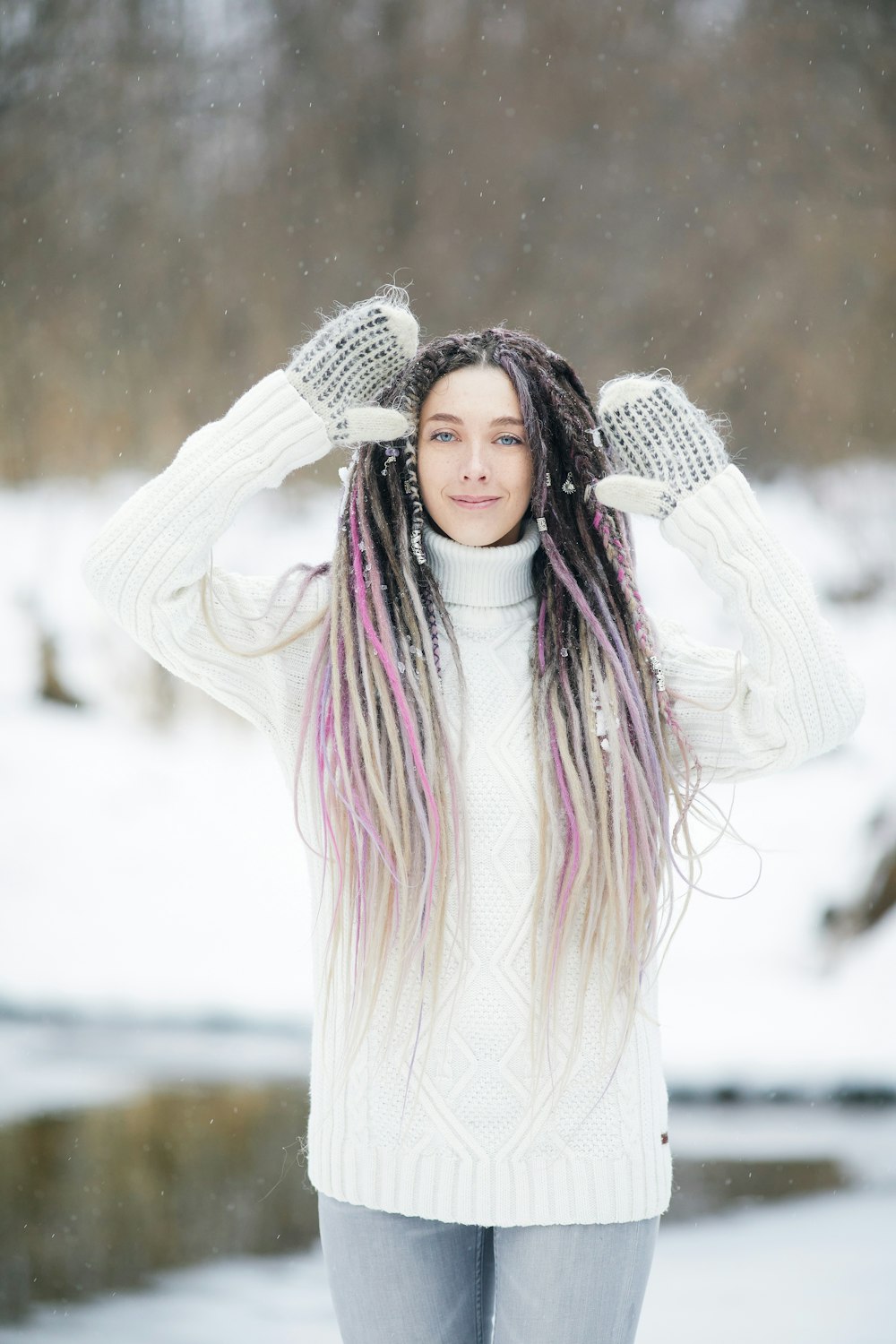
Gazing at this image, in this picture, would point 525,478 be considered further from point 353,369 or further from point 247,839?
point 247,839

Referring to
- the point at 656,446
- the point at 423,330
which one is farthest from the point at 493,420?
the point at 423,330

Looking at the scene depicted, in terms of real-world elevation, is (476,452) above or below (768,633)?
above

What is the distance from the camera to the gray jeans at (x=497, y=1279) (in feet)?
3.18

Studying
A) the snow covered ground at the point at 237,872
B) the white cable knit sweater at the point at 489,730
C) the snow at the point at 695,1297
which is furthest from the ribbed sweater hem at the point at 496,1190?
the snow covered ground at the point at 237,872

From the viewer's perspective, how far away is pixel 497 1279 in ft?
3.30

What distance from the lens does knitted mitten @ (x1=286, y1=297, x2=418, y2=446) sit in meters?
1.04

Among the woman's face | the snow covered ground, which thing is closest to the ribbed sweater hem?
the woman's face

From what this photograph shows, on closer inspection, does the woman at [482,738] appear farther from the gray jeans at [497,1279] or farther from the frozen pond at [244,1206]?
the frozen pond at [244,1206]

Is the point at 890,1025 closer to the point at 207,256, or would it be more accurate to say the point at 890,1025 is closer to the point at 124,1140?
the point at 124,1140

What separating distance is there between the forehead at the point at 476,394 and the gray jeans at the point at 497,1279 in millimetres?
611

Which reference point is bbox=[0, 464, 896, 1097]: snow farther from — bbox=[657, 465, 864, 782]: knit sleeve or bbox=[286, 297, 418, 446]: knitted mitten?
bbox=[286, 297, 418, 446]: knitted mitten

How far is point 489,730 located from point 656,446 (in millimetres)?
260

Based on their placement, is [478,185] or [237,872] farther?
[237,872]

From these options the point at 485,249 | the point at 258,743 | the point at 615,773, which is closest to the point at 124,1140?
the point at 258,743
